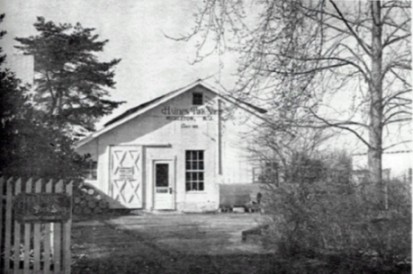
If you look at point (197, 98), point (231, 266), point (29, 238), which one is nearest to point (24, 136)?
point (29, 238)

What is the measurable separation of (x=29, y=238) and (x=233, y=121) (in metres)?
2.81

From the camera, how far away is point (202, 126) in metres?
7.97

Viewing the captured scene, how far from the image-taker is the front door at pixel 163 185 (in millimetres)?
7755

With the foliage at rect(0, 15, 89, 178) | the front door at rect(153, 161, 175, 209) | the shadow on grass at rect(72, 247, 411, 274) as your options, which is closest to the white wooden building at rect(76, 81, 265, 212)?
the front door at rect(153, 161, 175, 209)

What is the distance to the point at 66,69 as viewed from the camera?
587cm

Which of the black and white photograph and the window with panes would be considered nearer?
the black and white photograph

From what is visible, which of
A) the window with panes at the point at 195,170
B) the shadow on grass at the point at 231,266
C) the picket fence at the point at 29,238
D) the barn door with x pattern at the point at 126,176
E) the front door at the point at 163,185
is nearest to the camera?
the picket fence at the point at 29,238

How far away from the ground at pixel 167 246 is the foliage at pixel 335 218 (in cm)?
43

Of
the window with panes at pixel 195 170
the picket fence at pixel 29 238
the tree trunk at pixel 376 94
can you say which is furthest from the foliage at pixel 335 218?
the picket fence at pixel 29 238

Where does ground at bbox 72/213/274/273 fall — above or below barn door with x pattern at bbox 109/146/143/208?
below

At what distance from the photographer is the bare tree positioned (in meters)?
6.26

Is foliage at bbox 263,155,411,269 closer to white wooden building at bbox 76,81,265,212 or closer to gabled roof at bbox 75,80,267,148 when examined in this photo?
white wooden building at bbox 76,81,265,212

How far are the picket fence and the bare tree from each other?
2.49 metres

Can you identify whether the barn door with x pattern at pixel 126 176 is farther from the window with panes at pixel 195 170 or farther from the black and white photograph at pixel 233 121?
the window with panes at pixel 195 170
